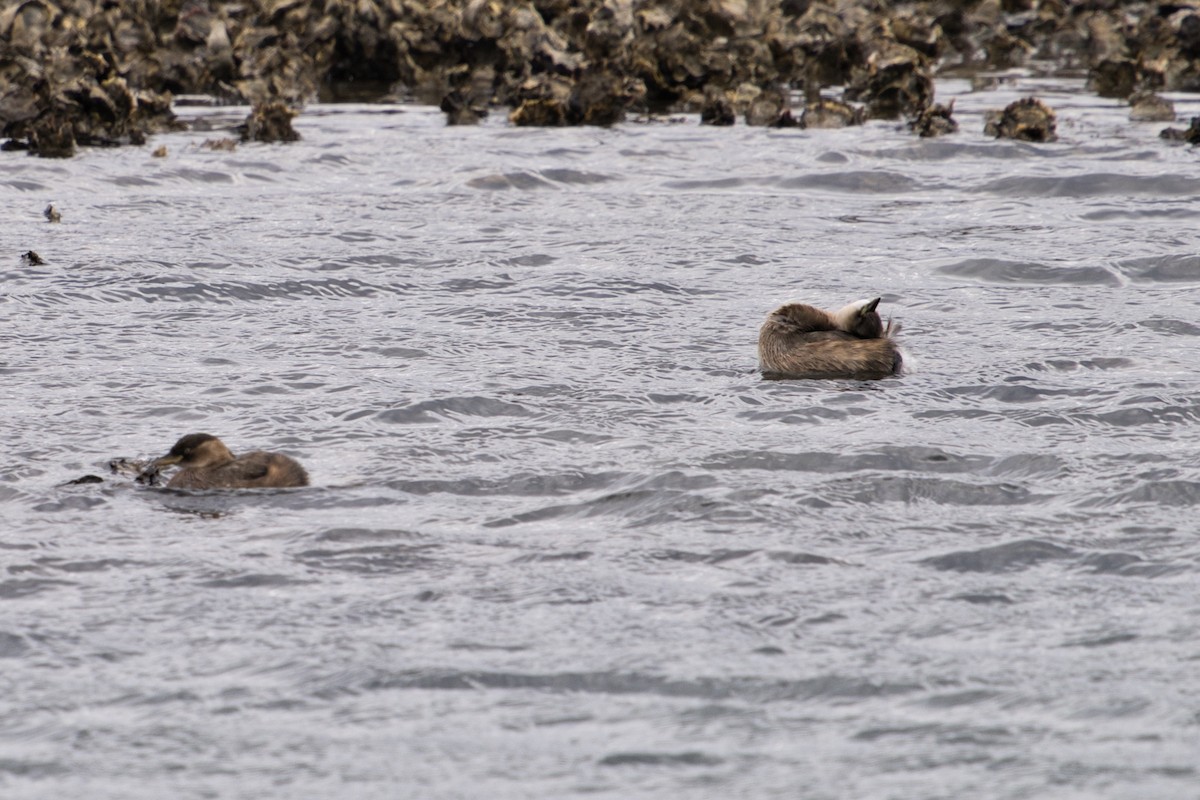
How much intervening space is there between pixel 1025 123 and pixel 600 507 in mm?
10739

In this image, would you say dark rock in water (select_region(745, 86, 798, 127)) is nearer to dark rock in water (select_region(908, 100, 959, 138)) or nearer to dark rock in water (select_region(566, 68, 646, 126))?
dark rock in water (select_region(566, 68, 646, 126))

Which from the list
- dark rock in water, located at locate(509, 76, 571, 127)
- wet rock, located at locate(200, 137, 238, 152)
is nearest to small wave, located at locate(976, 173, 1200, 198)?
dark rock in water, located at locate(509, 76, 571, 127)

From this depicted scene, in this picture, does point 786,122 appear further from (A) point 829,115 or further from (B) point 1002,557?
(B) point 1002,557

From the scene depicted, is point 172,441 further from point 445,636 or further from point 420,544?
point 445,636

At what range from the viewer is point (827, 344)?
10203mm

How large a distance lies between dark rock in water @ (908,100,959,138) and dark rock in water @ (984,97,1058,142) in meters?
0.41

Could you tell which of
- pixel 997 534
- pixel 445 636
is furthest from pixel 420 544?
pixel 997 534

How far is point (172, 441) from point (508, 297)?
3.67 m

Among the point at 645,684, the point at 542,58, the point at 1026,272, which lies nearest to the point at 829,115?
the point at 542,58

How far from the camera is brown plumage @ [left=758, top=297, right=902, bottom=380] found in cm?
1004

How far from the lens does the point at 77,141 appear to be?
56.8ft

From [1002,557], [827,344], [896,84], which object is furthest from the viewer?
[896,84]

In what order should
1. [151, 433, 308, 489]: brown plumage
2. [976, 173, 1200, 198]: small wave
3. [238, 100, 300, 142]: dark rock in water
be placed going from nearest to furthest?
[151, 433, 308, 489]: brown plumage, [976, 173, 1200, 198]: small wave, [238, 100, 300, 142]: dark rock in water

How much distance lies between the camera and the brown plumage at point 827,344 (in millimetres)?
10039
